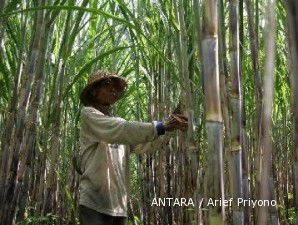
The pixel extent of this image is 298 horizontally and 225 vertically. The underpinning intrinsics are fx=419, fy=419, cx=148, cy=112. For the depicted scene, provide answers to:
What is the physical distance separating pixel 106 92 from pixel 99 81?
0.17ft

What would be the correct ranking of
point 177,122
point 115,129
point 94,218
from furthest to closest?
point 94,218
point 115,129
point 177,122

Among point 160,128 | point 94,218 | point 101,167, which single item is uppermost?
point 160,128

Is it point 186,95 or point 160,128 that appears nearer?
point 186,95

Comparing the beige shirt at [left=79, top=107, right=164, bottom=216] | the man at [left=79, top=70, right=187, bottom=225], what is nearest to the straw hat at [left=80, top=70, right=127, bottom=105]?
the man at [left=79, top=70, right=187, bottom=225]

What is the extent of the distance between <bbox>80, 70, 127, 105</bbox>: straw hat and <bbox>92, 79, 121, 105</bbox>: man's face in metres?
0.01

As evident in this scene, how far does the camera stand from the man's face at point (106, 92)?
1662 millimetres

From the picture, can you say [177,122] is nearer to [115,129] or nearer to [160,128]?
[160,128]

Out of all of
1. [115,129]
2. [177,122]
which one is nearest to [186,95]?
[177,122]

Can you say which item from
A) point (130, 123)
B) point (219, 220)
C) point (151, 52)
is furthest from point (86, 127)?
point (219, 220)

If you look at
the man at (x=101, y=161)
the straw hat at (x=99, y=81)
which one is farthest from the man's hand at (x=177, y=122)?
the straw hat at (x=99, y=81)

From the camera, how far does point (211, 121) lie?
27.6 inches

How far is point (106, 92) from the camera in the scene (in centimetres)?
167

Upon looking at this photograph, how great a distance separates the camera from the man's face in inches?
65.4

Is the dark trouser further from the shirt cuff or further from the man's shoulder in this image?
the shirt cuff
